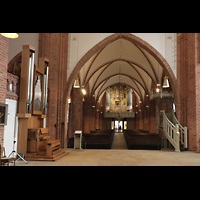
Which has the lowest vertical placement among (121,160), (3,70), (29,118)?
(121,160)

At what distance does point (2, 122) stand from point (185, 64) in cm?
901

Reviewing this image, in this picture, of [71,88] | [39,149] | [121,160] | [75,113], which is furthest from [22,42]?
[121,160]

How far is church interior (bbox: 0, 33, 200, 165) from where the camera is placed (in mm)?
6938

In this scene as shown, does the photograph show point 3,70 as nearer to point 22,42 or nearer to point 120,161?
point 120,161

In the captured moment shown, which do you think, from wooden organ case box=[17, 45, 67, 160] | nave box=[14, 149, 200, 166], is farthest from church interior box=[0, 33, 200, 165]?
nave box=[14, 149, 200, 166]

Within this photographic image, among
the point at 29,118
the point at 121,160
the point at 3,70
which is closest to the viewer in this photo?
the point at 3,70

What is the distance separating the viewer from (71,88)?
12672 millimetres

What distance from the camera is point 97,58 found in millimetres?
15992

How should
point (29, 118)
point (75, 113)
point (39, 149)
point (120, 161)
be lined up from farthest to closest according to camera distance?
1. point (75, 113)
2. point (29, 118)
3. point (39, 149)
4. point (120, 161)

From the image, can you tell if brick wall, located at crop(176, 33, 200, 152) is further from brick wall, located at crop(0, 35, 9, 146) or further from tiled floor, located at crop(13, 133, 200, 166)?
brick wall, located at crop(0, 35, 9, 146)

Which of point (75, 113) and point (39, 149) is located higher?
point (75, 113)

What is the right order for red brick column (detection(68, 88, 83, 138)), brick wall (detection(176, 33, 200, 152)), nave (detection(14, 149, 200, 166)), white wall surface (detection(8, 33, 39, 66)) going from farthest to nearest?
red brick column (detection(68, 88, 83, 138))
white wall surface (detection(8, 33, 39, 66))
brick wall (detection(176, 33, 200, 152))
nave (detection(14, 149, 200, 166))

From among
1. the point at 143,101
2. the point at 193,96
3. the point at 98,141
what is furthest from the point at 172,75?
the point at 143,101

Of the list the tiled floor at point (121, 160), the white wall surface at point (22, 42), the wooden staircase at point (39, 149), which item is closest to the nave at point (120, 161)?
the tiled floor at point (121, 160)
